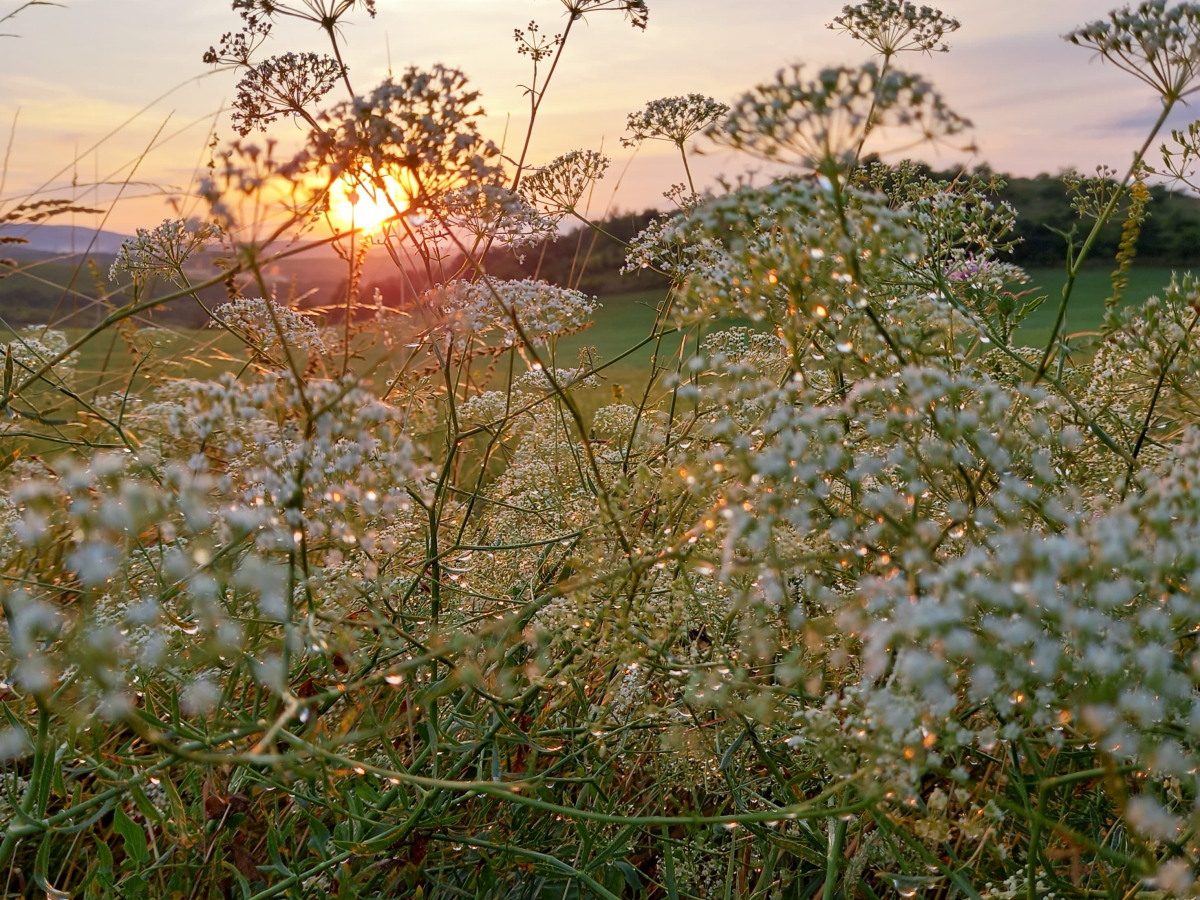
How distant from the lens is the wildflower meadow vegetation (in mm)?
998

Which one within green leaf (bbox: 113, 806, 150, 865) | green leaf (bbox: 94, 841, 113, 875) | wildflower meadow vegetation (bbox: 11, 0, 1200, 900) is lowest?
green leaf (bbox: 94, 841, 113, 875)

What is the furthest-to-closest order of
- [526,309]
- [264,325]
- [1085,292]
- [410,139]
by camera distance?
[1085,292], [264,325], [526,309], [410,139]

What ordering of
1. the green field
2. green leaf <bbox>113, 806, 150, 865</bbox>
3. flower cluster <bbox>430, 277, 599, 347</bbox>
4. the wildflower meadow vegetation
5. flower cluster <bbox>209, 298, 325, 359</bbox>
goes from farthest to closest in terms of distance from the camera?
the green field
flower cluster <bbox>209, 298, 325, 359</bbox>
flower cluster <bbox>430, 277, 599, 347</bbox>
green leaf <bbox>113, 806, 150, 865</bbox>
the wildflower meadow vegetation

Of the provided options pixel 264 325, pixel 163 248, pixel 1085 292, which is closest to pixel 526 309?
pixel 264 325

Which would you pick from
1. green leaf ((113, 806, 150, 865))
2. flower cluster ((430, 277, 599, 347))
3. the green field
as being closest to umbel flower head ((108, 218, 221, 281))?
flower cluster ((430, 277, 599, 347))

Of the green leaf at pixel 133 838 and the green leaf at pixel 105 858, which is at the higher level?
the green leaf at pixel 133 838

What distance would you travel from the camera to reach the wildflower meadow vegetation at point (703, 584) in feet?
3.27

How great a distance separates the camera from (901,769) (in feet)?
3.47

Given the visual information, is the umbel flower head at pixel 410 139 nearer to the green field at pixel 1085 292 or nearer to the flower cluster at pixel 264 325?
the flower cluster at pixel 264 325

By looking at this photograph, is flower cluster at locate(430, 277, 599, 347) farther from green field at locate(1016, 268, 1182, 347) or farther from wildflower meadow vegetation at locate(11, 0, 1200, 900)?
green field at locate(1016, 268, 1182, 347)

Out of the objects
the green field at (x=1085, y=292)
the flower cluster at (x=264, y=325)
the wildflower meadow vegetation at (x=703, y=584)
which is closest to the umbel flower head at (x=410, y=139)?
the wildflower meadow vegetation at (x=703, y=584)

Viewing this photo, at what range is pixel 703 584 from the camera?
6.59ft

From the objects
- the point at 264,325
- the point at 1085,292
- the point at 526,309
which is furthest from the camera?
the point at 1085,292

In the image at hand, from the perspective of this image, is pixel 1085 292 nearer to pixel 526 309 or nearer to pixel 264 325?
pixel 526 309
